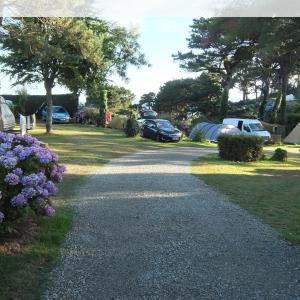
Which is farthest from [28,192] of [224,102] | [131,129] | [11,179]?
[224,102]

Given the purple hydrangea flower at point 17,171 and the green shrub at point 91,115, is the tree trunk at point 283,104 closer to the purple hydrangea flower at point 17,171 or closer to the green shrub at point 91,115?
the green shrub at point 91,115

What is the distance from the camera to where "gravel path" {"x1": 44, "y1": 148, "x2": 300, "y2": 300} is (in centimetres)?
470

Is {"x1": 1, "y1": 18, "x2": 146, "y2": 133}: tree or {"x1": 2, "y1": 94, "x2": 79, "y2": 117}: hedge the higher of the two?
{"x1": 1, "y1": 18, "x2": 146, "y2": 133}: tree

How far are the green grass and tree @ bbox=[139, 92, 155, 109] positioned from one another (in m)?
48.5

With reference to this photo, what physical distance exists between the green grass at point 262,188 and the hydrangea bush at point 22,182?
326cm

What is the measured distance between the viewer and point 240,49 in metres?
45.7

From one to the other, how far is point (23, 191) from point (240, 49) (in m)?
42.3

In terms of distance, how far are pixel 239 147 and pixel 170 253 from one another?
553 inches

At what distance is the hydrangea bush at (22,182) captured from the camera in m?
5.57

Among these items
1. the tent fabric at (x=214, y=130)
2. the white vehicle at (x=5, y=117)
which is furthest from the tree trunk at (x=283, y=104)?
the white vehicle at (x=5, y=117)

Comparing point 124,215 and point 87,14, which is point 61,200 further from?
point 87,14

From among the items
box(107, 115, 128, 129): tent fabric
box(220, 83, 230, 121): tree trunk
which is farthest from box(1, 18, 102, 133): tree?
box(220, 83, 230, 121): tree trunk

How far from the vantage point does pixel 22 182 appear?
564 cm

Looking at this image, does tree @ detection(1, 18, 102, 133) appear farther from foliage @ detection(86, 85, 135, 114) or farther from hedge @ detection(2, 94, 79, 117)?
hedge @ detection(2, 94, 79, 117)
